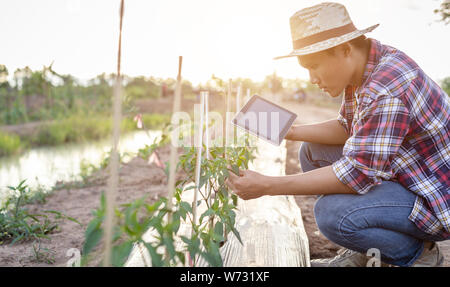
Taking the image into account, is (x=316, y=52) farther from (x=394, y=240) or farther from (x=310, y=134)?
(x=394, y=240)

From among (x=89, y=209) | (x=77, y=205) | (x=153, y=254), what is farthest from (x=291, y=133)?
(x=77, y=205)

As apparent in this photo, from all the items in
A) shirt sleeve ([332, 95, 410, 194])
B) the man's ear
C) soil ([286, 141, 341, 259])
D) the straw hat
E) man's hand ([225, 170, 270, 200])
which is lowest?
soil ([286, 141, 341, 259])

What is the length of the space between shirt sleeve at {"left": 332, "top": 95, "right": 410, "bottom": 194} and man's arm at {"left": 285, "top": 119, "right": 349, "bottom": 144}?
65cm

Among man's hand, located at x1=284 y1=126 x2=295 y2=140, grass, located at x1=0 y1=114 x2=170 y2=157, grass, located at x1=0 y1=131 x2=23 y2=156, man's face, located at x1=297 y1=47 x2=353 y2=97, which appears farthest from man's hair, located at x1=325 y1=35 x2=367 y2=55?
grass, located at x1=0 y1=131 x2=23 y2=156

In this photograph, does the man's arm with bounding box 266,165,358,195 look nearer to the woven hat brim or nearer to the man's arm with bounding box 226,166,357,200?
the man's arm with bounding box 226,166,357,200

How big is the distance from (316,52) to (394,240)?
85cm

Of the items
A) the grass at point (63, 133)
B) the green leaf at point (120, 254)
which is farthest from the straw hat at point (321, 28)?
the grass at point (63, 133)

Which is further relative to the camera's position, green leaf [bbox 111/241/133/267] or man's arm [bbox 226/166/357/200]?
man's arm [bbox 226/166/357/200]

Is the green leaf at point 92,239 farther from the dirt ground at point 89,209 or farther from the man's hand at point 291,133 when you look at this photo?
the man's hand at point 291,133

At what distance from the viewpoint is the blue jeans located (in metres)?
1.60

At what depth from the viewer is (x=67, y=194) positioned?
336 cm

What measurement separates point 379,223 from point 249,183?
57 centimetres

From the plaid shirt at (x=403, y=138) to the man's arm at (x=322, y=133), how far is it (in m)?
0.53

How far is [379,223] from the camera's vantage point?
1.62m
